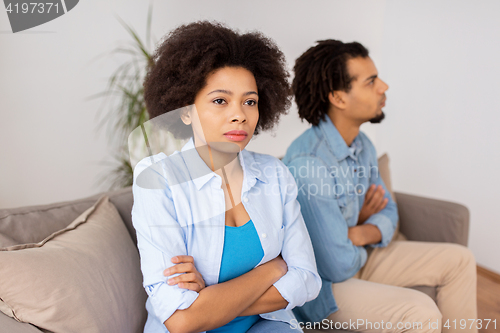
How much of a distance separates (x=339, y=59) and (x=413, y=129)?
161cm

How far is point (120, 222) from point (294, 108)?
1659 millimetres

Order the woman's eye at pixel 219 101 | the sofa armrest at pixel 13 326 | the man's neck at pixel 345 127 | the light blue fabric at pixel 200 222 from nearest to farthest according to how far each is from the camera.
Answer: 1. the sofa armrest at pixel 13 326
2. the light blue fabric at pixel 200 222
3. the woman's eye at pixel 219 101
4. the man's neck at pixel 345 127

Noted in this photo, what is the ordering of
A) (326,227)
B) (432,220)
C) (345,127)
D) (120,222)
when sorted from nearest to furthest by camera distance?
(120,222)
(326,227)
(345,127)
(432,220)

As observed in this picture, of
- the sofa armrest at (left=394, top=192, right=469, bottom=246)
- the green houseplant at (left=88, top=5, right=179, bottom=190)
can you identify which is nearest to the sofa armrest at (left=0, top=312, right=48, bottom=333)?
the green houseplant at (left=88, top=5, right=179, bottom=190)

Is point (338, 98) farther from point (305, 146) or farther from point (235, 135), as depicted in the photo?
point (235, 135)

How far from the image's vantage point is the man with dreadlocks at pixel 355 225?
1268mm

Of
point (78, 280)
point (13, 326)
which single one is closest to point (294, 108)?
point (78, 280)

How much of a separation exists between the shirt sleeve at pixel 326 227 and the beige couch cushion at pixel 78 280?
64 cm

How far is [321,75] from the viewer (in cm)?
154

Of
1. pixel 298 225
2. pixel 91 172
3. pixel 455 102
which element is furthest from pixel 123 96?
pixel 455 102

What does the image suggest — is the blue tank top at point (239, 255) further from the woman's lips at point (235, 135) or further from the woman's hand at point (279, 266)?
the woman's lips at point (235, 135)

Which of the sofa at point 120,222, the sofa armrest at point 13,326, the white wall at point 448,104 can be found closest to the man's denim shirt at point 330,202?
the sofa at point 120,222

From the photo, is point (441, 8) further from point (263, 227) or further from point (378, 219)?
point (263, 227)

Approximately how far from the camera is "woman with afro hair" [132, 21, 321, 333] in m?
0.88
